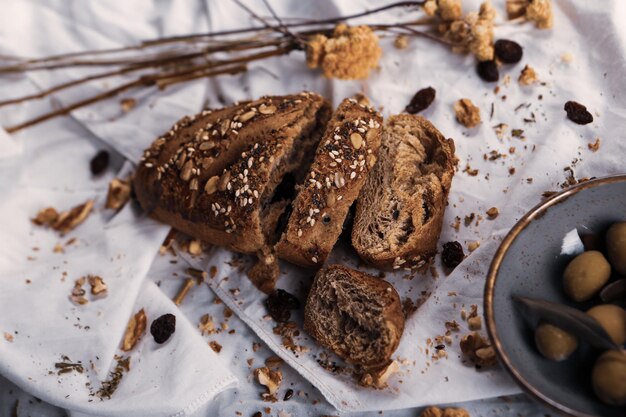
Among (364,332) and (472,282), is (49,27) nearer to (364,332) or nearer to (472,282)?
(364,332)

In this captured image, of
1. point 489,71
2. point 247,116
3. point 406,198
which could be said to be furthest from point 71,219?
point 489,71

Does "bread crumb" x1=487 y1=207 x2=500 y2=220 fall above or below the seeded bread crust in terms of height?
below

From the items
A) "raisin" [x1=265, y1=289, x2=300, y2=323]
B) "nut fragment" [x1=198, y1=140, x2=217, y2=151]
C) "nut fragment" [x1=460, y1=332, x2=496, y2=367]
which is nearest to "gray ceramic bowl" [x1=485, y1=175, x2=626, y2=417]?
"nut fragment" [x1=460, y1=332, x2=496, y2=367]

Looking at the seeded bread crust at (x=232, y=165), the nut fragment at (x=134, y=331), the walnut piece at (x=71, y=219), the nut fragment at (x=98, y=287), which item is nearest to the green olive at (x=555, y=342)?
the seeded bread crust at (x=232, y=165)

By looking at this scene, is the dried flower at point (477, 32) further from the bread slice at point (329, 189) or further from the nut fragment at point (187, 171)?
the nut fragment at point (187, 171)

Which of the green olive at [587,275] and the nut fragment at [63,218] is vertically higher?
the nut fragment at [63,218]

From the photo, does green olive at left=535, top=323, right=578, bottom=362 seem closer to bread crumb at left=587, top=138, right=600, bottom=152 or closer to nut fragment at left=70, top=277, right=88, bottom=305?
bread crumb at left=587, top=138, right=600, bottom=152

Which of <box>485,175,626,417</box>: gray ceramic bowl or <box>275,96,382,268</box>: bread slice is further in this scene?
<box>275,96,382,268</box>: bread slice
